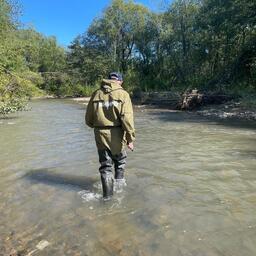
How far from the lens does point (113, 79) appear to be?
660 centimetres

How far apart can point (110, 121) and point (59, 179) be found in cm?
230

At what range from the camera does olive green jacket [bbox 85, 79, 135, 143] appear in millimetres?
6438

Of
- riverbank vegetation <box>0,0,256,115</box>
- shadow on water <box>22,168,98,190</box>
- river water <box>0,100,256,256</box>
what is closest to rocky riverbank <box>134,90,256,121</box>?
riverbank vegetation <box>0,0,256,115</box>

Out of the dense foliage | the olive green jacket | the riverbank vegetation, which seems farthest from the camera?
the dense foliage

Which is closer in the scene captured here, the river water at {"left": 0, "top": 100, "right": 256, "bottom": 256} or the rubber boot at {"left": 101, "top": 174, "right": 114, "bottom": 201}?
the river water at {"left": 0, "top": 100, "right": 256, "bottom": 256}

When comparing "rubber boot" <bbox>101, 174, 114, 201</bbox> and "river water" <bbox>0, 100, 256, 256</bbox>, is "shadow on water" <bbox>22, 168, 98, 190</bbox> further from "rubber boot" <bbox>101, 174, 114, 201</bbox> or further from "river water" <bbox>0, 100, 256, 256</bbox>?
"rubber boot" <bbox>101, 174, 114, 201</bbox>

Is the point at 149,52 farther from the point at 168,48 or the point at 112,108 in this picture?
the point at 112,108

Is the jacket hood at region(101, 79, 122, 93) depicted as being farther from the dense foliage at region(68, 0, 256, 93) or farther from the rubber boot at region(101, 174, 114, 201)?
the dense foliage at region(68, 0, 256, 93)

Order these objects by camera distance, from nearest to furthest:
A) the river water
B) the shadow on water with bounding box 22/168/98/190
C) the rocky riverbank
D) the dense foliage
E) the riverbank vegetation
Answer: the river water < the shadow on water with bounding box 22/168/98/190 < the rocky riverbank < the riverbank vegetation < the dense foliage

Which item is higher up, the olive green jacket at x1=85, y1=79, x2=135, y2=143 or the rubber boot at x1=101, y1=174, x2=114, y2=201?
the olive green jacket at x1=85, y1=79, x2=135, y2=143

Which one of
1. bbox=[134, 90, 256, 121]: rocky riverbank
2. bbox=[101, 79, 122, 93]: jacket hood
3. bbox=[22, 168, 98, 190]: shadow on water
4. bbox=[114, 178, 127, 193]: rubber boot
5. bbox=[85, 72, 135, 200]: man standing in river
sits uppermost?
bbox=[101, 79, 122, 93]: jacket hood

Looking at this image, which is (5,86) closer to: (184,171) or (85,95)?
(184,171)

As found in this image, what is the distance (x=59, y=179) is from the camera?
819cm

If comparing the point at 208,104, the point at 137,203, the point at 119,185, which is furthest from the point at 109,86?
the point at 208,104
